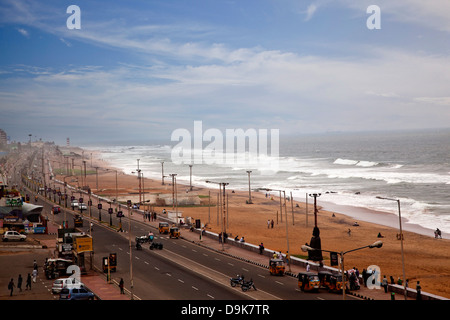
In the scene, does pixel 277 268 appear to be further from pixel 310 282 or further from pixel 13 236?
pixel 13 236

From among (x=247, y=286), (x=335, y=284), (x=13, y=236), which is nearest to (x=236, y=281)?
(x=247, y=286)

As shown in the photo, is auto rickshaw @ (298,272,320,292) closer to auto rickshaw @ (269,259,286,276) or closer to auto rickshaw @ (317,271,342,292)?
auto rickshaw @ (317,271,342,292)

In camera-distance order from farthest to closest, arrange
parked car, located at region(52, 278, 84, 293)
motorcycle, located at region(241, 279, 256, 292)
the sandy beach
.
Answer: the sandy beach
motorcycle, located at region(241, 279, 256, 292)
parked car, located at region(52, 278, 84, 293)

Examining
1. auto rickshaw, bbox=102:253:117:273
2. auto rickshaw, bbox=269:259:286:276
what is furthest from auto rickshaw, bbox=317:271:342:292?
auto rickshaw, bbox=102:253:117:273

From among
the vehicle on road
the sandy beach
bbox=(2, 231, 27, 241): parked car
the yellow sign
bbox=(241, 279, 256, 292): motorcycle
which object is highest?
the yellow sign

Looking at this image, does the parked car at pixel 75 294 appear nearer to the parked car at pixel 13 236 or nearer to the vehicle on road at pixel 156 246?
the vehicle on road at pixel 156 246
